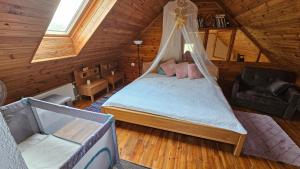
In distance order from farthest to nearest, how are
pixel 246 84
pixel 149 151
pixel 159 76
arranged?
1. pixel 159 76
2. pixel 246 84
3. pixel 149 151

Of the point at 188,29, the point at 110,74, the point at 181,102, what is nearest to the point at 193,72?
the point at 188,29

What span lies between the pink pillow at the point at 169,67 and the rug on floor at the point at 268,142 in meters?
1.82

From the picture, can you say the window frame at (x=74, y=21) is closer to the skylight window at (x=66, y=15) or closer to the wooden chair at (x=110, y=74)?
the skylight window at (x=66, y=15)

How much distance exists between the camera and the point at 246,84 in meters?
3.62

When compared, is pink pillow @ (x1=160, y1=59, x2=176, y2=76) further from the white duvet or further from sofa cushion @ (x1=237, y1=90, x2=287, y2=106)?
sofa cushion @ (x1=237, y1=90, x2=287, y2=106)

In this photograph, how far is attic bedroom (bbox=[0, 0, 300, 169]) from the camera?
5.05 ft

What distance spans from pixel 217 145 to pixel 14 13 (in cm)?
292

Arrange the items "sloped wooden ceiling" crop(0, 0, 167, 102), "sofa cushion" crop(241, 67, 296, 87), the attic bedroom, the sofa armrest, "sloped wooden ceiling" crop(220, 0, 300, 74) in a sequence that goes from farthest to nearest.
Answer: "sofa cushion" crop(241, 67, 296, 87)
the sofa armrest
"sloped wooden ceiling" crop(220, 0, 300, 74)
the attic bedroom
"sloped wooden ceiling" crop(0, 0, 167, 102)

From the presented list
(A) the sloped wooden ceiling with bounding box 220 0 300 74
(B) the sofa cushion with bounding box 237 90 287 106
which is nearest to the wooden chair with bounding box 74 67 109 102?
(B) the sofa cushion with bounding box 237 90 287 106

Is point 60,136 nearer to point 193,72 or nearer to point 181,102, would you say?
point 181,102

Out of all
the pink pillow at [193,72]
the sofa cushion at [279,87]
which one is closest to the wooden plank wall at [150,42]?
the pink pillow at [193,72]

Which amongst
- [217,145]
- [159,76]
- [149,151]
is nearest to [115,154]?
Answer: [149,151]

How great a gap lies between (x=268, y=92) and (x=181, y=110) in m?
2.27

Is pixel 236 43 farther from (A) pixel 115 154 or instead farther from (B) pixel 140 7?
(A) pixel 115 154
